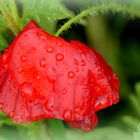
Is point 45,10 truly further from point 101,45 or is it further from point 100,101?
point 101,45

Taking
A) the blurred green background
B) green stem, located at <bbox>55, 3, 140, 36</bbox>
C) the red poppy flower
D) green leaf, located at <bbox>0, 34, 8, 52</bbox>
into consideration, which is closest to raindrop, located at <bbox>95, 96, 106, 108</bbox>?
the red poppy flower

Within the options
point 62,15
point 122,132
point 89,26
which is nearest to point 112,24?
point 89,26

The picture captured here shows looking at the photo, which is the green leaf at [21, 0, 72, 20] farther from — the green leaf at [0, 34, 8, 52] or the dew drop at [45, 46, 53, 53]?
the dew drop at [45, 46, 53, 53]

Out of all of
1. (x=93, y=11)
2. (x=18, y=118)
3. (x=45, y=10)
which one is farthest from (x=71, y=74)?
(x=45, y=10)

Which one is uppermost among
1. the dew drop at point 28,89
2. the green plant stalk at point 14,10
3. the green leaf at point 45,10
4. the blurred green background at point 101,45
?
the green plant stalk at point 14,10

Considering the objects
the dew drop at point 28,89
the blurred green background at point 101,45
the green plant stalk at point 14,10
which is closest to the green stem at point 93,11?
the blurred green background at point 101,45

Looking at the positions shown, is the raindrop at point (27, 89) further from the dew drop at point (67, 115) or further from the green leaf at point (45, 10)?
the green leaf at point (45, 10)

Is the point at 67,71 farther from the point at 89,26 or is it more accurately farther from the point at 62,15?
the point at 89,26
